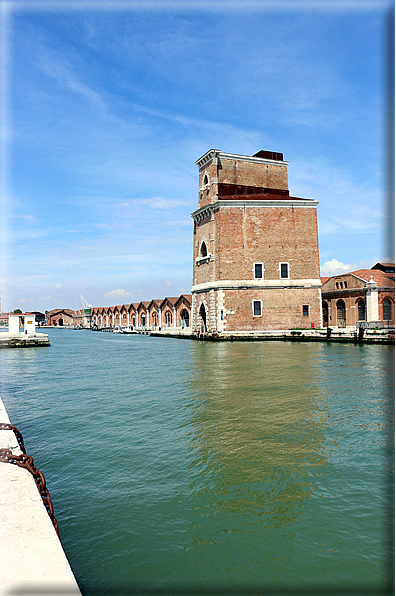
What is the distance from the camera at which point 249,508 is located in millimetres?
5141

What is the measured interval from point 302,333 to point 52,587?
32.4 metres

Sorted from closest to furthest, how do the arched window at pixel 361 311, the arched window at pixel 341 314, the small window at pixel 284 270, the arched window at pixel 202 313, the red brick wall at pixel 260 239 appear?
the red brick wall at pixel 260 239 → the small window at pixel 284 270 → the arched window at pixel 361 311 → the arched window at pixel 202 313 → the arched window at pixel 341 314

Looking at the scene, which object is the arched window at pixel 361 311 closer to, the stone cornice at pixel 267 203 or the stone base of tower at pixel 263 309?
the stone base of tower at pixel 263 309

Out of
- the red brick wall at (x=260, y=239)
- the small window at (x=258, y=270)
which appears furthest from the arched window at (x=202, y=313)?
the small window at (x=258, y=270)

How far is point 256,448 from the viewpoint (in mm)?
7074

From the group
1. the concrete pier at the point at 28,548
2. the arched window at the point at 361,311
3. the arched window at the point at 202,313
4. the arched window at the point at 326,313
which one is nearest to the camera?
the concrete pier at the point at 28,548

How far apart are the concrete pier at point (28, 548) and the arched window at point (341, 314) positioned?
4023 centimetres

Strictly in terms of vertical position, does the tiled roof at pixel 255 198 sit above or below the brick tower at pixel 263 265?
above

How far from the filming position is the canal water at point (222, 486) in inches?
155

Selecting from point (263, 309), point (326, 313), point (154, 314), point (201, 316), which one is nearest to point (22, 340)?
point (201, 316)

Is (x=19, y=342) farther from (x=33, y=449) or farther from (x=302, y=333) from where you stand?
(x=33, y=449)

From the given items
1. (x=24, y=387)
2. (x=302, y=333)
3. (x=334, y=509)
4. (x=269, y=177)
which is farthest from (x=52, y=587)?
(x=269, y=177)

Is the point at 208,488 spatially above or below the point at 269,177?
below

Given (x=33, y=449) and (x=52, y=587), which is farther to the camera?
(x=33, y=449)
